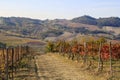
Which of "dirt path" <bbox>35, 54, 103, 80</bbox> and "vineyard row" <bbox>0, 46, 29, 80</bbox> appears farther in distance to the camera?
"dirt path" <bbox>35, 54, 103, 80</bbox>

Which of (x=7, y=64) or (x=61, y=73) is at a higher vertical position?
(x=7, y=64)

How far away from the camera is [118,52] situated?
36.3 meters

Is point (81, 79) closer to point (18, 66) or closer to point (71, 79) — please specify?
point (71, 79)

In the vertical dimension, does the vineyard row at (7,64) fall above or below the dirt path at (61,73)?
above

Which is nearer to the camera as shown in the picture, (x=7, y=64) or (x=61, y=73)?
(x=7, y=64)

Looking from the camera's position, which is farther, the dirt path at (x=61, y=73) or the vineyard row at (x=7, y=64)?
the dirt path at (x=61, y=73)

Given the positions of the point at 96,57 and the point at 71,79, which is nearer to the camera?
the point at 71,79

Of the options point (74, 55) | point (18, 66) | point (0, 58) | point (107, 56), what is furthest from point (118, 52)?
point (74, 55)

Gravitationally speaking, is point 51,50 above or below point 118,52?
below

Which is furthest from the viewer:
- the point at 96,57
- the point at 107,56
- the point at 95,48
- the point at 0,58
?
the point at 96,57

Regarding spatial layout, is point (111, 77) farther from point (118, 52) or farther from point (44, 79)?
point (118, 52)

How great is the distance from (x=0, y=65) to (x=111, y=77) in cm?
884

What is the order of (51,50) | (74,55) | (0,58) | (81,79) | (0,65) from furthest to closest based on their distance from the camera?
(51,50)
(74,55)
(0,58)
(0,65)
(81,79)

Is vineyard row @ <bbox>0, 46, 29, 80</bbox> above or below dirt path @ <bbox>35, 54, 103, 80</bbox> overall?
above
